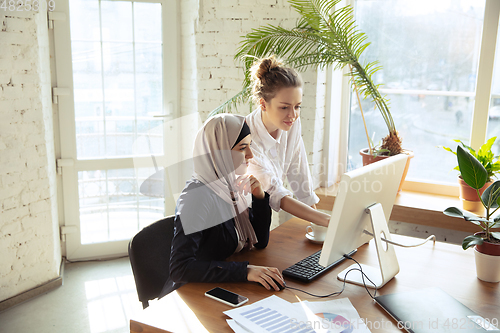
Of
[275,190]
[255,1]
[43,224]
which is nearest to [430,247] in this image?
[275,190]

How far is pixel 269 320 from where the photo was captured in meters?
1.17

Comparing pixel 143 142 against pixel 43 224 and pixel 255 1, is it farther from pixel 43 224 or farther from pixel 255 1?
pixel 255 1

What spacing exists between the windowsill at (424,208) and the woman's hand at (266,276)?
5.17 feet

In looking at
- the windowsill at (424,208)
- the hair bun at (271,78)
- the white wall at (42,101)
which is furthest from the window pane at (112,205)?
the hair bun at (271,78)

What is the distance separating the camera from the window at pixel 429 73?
2781 millimetres

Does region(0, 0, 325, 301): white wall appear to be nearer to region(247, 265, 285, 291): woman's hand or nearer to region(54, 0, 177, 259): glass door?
region(54, 0, 177, 259): glass door

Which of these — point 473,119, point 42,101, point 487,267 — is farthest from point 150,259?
point 473,119

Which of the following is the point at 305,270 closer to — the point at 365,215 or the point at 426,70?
the point at 365,215

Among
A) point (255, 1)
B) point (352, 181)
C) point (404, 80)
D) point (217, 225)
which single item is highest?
point (255, 1)

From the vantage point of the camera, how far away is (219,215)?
1.58 metres

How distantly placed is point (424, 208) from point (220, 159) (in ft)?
5.26

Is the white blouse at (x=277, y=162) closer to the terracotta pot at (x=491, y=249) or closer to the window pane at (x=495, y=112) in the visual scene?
the terracotta pot at (x=491, y=249)

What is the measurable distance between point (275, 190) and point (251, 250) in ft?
1.05

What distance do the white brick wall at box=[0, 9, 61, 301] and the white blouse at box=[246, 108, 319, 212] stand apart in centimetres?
142
